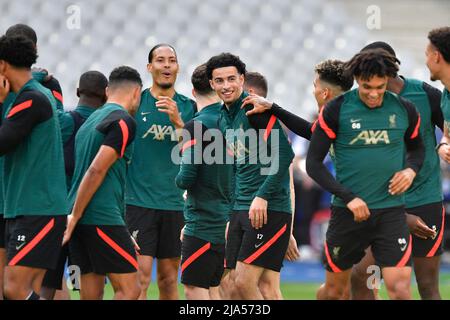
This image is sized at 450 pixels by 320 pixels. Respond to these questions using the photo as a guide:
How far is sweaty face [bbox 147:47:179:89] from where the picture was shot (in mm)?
10023

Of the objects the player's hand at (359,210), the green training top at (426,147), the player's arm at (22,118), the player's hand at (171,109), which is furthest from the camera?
the player's hand at (171,109)

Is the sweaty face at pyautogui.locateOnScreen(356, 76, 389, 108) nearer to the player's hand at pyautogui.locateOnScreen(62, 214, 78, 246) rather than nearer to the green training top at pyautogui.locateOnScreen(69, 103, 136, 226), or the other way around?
the green training top at pyautogui.locateOnScreen(69, 103, 136, 226)

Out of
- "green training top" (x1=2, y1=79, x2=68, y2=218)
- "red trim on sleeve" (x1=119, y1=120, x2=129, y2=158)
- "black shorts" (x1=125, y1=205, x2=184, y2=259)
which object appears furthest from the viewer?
"black shorts" (x1=125, y1=205, x2=184, y2=259)

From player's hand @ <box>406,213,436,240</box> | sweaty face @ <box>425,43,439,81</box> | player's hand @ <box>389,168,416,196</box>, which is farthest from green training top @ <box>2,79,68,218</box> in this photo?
sweaty face @ <box>425,43,439,81</box>

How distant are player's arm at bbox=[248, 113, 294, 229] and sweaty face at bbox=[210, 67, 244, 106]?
29 centimetres

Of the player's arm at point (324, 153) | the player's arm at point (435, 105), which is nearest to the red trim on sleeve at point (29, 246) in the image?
the player's arm at point (324, 153)

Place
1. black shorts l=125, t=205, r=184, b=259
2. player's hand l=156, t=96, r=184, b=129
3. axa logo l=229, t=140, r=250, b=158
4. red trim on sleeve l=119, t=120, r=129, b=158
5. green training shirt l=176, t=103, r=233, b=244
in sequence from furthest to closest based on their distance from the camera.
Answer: black shorts l=125, t=205, r=184, b=259 → player's hand l=156, t=96, r=184, b=129 → axa logo l=229, t=140, r=250, b=158 → green training shirt l=176, t=103, r=233, b=244 → red trim on sleeve l=119, t=120, r=129, b=158

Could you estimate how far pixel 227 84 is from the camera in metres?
8.89

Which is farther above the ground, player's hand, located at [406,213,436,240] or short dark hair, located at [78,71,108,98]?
short dark hair, located at [78,71,108,98]

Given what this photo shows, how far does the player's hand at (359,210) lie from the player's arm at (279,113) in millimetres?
Result: 1228

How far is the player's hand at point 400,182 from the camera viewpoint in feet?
25.7

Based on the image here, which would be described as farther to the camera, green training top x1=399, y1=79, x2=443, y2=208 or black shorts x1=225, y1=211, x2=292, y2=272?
green training top x1=399, y1=79, x2=443, y2=208

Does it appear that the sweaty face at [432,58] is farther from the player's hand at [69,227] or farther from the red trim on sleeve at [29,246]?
the red trim on sleeve at [29,246]
